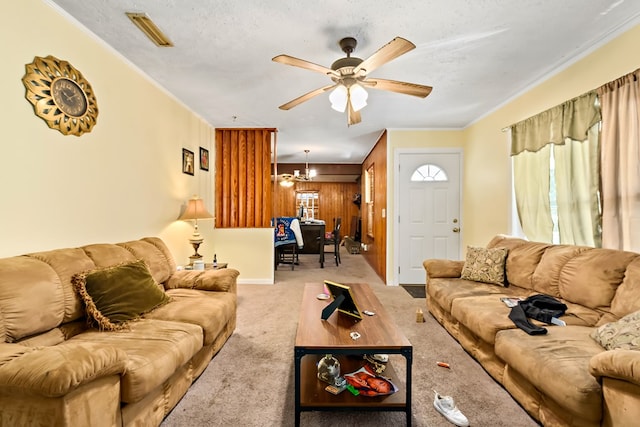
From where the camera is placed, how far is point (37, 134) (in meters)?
1.92

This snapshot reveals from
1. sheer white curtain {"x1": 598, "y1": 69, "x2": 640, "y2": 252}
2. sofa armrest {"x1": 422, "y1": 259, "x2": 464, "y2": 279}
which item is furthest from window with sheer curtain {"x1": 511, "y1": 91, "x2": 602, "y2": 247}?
sofa armrest {"x1": 422, "y1": 259, "x2": 464, "y2": 279}

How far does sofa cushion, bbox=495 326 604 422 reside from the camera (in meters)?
1.35

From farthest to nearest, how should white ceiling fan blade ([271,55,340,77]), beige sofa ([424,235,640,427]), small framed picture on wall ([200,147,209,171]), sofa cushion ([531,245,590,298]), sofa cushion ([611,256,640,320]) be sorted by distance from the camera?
small framed picture on wall ([200,147,209,171]), sofa cushion ([531,245,590,298]), white ceiling fan blade ([271,55,340,77]), sofa cushion ([611,256,640,320]), beige sofa ([424,235,640,427])

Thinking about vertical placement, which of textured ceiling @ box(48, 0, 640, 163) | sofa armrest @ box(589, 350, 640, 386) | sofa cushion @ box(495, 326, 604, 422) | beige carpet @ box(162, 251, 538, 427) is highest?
textured ceiling @ box(48, 0, 640, 163)

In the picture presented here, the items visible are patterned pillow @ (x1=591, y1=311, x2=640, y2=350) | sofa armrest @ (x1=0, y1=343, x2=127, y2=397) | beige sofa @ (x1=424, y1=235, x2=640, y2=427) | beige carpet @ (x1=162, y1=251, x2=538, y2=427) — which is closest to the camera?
sofa armrest @ (x1=0, y1=343, x2=127, y2=397)

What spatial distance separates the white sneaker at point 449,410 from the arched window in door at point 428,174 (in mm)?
3550

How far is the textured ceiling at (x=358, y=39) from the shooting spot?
6.59 feet

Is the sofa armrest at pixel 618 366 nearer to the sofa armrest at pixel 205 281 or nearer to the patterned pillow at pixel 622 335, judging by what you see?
the patterned pillow at pixel 622 335

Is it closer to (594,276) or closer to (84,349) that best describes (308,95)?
(84,349)

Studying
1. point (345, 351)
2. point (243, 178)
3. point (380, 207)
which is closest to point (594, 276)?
point (345, 351)

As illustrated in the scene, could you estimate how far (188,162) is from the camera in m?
4.02

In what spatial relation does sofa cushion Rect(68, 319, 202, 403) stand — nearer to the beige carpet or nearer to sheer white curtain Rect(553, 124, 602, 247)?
the beige carpet

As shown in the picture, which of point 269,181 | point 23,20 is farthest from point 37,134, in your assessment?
point 269,181

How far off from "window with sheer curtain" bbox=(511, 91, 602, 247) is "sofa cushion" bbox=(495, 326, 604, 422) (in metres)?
1.07
